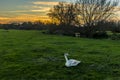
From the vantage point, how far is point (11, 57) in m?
23.3

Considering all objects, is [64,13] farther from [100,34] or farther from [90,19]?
[100,34]

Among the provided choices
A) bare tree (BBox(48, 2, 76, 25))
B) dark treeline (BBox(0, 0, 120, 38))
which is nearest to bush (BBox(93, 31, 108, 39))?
dark treeline (BBox(0, 0, 120, 38))

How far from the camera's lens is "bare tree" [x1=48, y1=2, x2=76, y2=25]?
69.5 metres

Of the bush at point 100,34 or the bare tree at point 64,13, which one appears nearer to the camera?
the bush at point 100,34

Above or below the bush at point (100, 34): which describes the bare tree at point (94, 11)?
above

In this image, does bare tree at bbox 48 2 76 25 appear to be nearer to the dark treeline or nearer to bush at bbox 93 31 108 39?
the dark treeline

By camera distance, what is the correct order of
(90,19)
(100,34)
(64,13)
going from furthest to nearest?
1. (64,13)
2. (90,19)
3. (100,34)

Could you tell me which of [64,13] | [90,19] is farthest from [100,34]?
[64,13]

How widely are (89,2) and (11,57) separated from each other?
44318mm

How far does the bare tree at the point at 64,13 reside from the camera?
6950 cm

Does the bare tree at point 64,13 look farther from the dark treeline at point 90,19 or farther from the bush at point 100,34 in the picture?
the bush at point 100,34

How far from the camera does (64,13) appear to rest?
7825 centimetres

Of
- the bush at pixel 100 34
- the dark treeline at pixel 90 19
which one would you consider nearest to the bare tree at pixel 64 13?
the dark treeline at pixel 90 19

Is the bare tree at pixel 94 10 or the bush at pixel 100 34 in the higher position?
the bare tree at pixel 94 10
